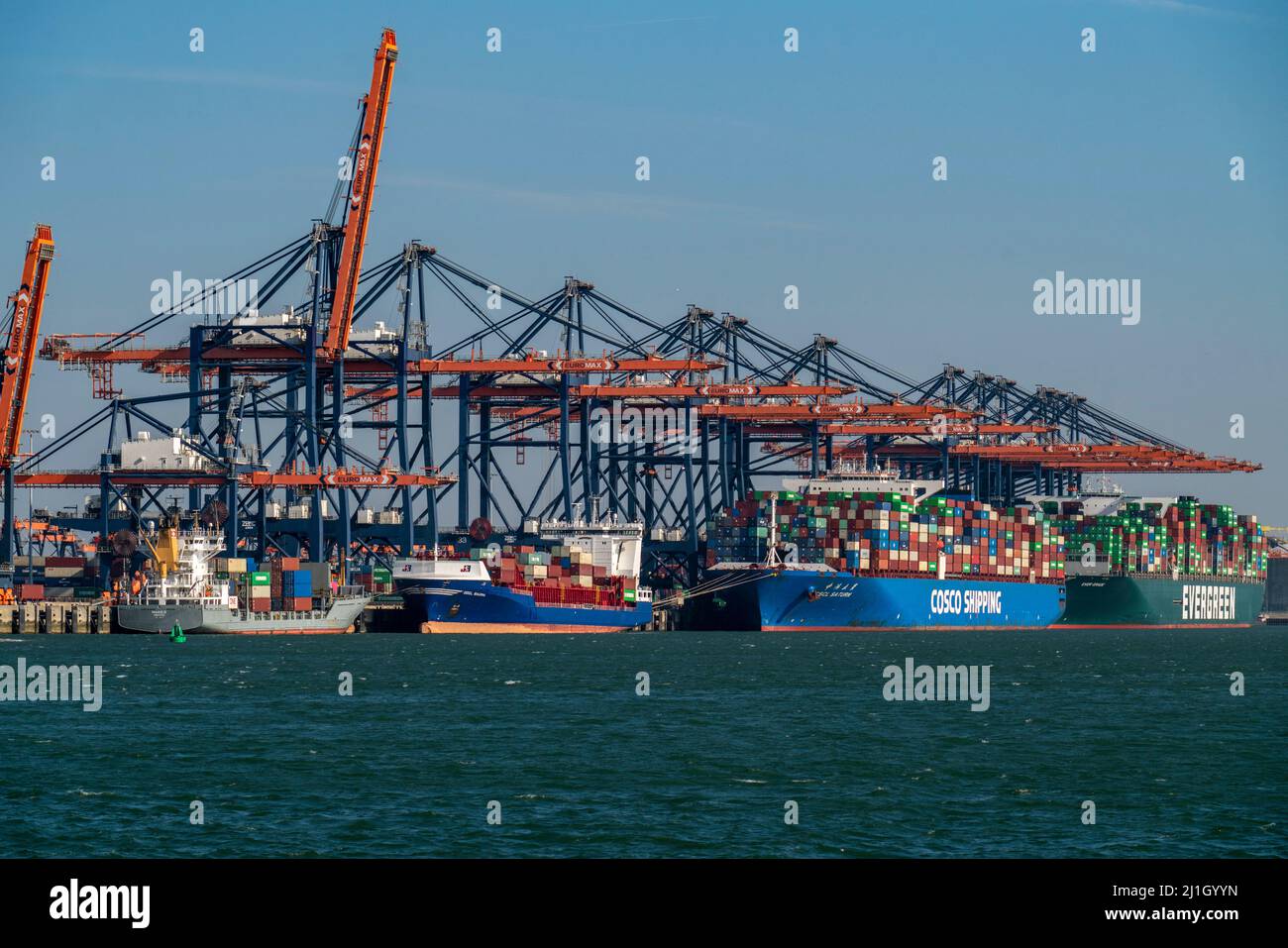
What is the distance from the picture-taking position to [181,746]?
140 feet

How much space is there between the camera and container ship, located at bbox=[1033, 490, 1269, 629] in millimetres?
163750

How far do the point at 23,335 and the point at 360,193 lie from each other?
21690mm

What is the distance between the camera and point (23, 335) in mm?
107312

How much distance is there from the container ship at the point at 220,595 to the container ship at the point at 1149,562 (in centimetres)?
7791

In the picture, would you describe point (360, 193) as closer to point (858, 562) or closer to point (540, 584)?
point (540, 584)

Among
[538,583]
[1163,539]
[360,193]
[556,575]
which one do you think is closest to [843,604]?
[556,575]

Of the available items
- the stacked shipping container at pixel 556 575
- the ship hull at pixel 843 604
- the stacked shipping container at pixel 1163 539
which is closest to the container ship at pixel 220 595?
the stacked shipping container at pixel 556 575

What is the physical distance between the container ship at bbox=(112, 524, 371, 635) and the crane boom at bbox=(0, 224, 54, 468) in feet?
36.4

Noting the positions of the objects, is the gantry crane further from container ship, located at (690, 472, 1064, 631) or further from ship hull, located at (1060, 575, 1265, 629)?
ship hull, located at (1060, 575, 1265, 629)

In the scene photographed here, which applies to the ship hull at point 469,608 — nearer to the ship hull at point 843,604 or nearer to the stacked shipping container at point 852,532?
the ship hull at point 843,604

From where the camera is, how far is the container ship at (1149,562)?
6447 inches
